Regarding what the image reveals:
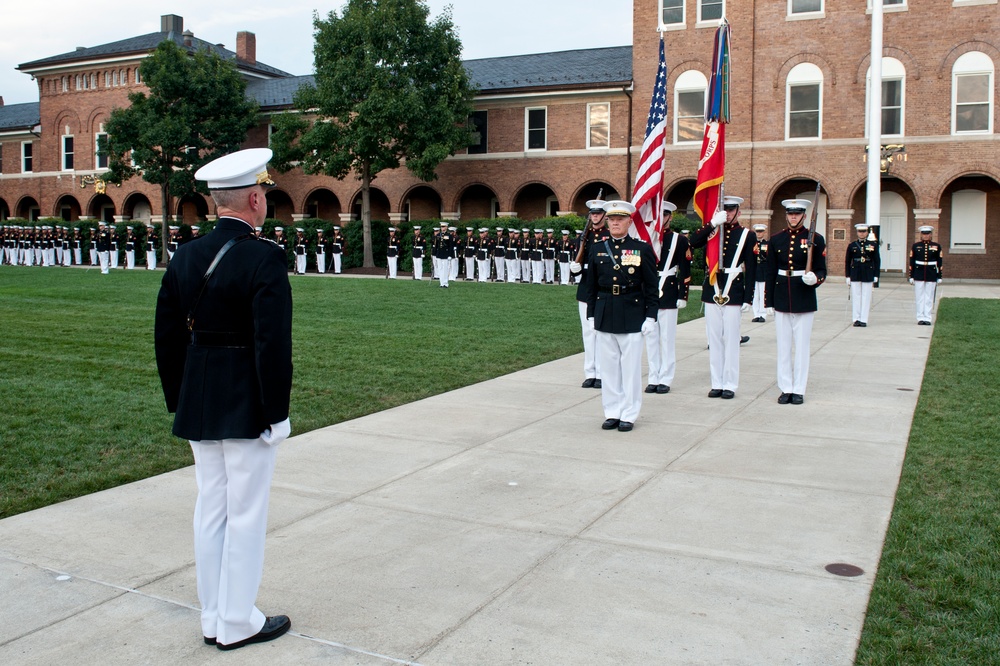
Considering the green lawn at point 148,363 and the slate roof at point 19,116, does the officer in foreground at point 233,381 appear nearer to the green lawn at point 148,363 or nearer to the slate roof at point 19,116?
the green lawn at point 148,363

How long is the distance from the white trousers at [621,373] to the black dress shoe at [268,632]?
4.86 m

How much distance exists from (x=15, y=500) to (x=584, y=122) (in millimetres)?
35430

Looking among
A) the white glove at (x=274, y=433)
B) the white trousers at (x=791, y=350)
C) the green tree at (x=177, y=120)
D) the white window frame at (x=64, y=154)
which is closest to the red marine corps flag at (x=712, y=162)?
the white trousers at (x=791, y=350)

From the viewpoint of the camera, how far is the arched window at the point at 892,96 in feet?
110

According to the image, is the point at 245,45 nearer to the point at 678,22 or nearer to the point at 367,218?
the point at 367,218

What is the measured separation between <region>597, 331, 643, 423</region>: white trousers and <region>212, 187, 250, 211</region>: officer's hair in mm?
5047

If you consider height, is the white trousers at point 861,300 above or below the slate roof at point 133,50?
below

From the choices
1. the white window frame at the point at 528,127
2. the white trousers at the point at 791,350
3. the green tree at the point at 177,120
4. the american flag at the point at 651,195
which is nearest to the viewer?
the white trousers at the point at 791,350

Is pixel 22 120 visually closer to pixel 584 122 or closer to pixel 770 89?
pixel 584 122

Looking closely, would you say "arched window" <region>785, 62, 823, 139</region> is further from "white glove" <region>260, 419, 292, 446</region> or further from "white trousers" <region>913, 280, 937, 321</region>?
"white glove" <region>260, 419, 292, 446</region>

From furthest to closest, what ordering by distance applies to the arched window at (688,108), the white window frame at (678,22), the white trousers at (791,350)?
the arched window at (688,108), the white window frame at (678,22), the white trousers at (791,350)

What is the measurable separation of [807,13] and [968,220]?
967 cm

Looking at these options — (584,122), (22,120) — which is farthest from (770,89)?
(22,120)

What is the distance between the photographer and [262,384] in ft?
12.9
